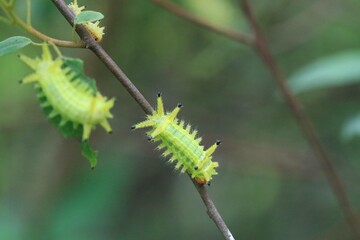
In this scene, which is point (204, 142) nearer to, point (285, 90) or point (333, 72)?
point (285, 90)

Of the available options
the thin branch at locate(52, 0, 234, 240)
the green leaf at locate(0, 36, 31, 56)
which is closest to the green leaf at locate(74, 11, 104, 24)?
the thin branch at locate(52, 0, 234, 240)

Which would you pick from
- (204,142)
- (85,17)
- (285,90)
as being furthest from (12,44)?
(204,142)

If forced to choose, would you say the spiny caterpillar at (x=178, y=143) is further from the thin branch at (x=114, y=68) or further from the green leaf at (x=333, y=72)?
the green leaf at (x=333, y=72)

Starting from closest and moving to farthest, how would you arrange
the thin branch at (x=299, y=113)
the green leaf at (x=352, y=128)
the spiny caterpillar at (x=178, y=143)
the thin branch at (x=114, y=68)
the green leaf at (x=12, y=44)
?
the thin branch at (x=114, y=68) < the green leaf at (x=12, y=44) < the spiny caterpillar at (x=178, y=143) < the green leaf at (x=352, y=128) < the thin branch at (x=299, y=113)

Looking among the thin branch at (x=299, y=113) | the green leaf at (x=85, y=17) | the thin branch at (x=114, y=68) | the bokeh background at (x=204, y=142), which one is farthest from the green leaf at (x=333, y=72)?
the green leaf at (x=85, y=17)

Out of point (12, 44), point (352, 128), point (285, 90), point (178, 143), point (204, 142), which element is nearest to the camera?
point (12, 44)

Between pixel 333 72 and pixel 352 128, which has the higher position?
pixel 333 72

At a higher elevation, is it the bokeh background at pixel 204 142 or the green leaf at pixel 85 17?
the bokeh background at pixel 204 142

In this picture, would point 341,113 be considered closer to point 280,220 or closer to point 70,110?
point 280,220
